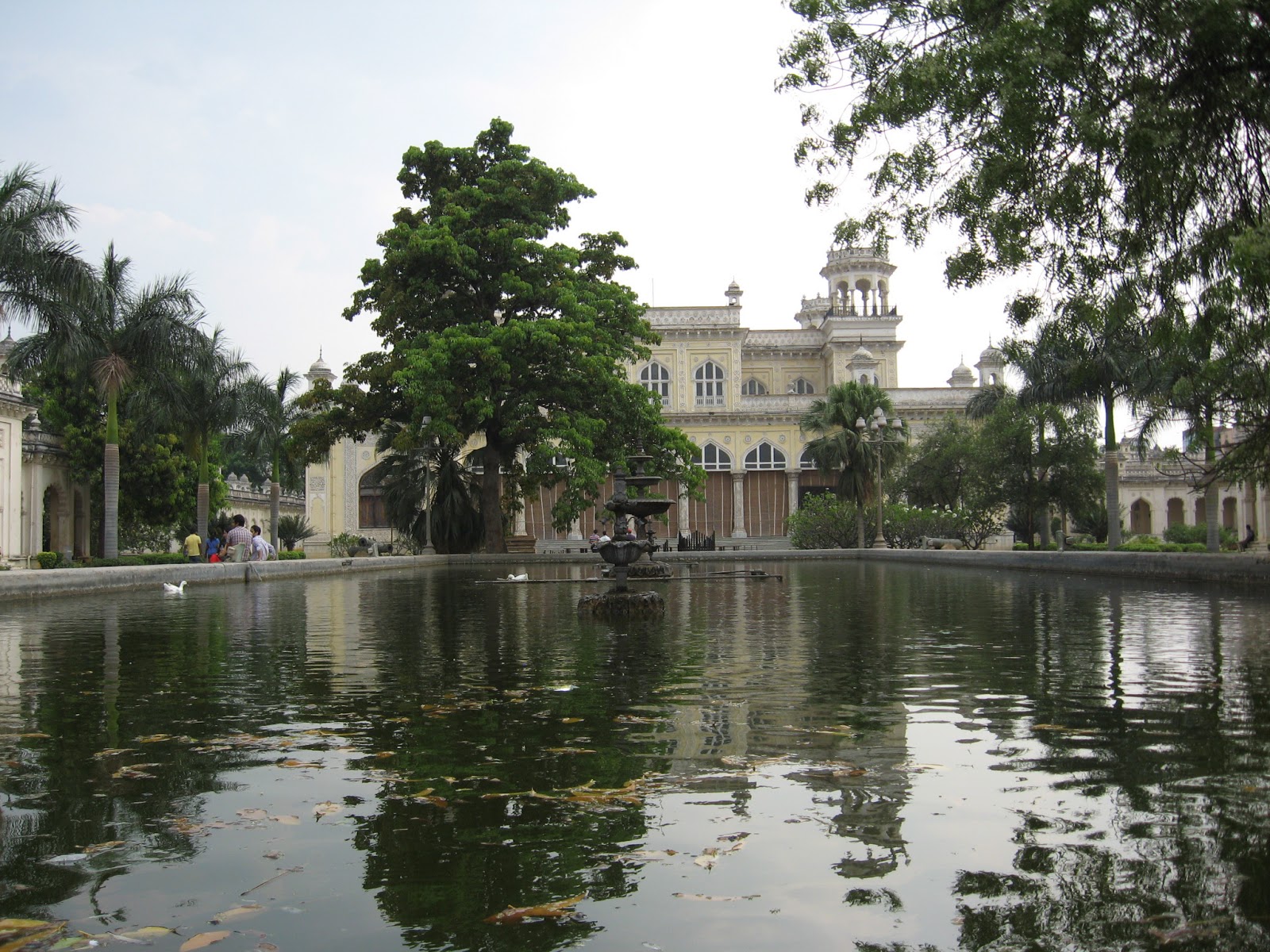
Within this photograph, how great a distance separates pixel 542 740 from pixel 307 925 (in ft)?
7.14

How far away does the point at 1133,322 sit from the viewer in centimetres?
1038

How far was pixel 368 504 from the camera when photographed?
176ft

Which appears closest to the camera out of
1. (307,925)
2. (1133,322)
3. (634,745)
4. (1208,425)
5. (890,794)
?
(307,925)

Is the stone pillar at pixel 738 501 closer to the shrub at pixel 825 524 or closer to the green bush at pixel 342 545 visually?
the shrub at pixel 825 524

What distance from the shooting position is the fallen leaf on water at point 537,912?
283 cm

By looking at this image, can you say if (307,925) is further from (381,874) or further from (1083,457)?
(1083,457)

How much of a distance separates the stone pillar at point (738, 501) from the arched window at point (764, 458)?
72 cm

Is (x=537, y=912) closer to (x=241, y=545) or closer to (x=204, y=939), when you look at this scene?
(x=204, y=939)

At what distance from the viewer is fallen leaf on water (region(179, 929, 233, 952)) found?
2.68 m

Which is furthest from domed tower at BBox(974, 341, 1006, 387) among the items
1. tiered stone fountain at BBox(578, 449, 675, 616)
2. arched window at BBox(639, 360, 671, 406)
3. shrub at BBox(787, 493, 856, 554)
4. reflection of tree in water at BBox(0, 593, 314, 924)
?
reflection of tree in water at BBox(0, 593, 314, 924)

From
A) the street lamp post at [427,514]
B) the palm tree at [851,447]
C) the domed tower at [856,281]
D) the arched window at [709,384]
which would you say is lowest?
the street lamp post at [427,514]

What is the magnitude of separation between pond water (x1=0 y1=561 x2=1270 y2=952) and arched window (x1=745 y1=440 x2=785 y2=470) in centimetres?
4635

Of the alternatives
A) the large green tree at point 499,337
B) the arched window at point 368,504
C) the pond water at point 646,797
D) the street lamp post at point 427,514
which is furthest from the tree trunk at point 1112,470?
the arched window at point 368,504

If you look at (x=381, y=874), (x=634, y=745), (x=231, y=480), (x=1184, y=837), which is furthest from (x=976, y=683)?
(x=231, y=480)
